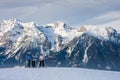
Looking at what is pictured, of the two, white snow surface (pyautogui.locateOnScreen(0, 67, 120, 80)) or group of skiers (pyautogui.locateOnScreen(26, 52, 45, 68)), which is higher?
group of skiers (pyautogui.locateOnScreen(26, 52, 45, 68))

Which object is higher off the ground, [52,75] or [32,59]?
[32,59]

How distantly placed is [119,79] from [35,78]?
13.3 m

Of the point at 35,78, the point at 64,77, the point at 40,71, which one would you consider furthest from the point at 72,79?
the point at 40,71

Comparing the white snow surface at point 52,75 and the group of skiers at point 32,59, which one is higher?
the group of skiers at point 32,59

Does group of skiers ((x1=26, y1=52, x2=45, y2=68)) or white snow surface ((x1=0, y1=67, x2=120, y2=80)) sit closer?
white snow surface ((x1=0, y1=67, x2=120, y2=80))

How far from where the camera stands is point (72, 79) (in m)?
62.4

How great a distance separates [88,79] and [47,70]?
1206 centimetres

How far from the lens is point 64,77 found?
64.0 metres

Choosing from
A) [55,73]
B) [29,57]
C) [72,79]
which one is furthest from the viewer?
[29,57]

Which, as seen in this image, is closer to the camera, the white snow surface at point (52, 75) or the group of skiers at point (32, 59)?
the white snow surface at point (52, 75)

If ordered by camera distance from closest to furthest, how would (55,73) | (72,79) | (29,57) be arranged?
(72,79)
(55,73)
(29,57)

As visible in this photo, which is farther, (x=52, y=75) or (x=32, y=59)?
(x=32, y=59)

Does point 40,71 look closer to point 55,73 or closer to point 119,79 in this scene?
point 55,73

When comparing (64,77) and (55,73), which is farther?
(55,73)
